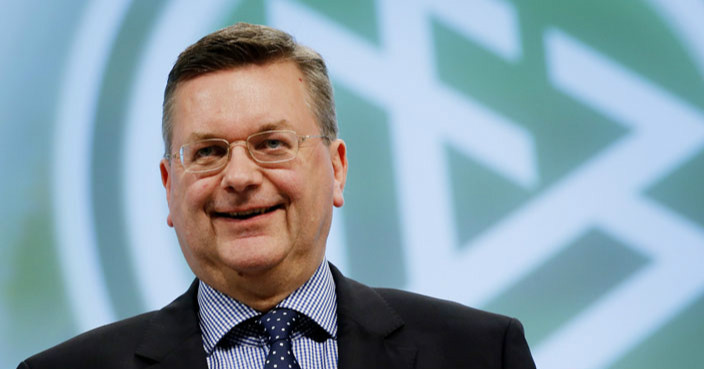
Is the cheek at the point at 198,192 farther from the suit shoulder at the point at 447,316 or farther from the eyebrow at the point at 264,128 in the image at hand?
the suit shoulder at the point at 447,316

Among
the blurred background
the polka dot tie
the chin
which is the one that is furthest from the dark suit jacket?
the blurred background

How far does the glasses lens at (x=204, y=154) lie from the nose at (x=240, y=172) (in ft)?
0.10

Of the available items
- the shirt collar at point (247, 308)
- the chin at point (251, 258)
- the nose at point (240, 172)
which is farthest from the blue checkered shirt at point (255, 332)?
the nose at point (240, 172)

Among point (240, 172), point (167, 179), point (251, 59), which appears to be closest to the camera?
point (240, 172)

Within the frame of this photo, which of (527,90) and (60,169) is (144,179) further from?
(527,90)

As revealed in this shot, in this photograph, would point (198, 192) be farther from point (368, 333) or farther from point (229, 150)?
point (368, 333)

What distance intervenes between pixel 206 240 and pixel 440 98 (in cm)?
167

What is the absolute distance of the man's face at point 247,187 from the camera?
1.67m

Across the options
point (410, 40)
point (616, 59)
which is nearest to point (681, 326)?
point (616, 59)

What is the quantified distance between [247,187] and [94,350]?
0.50 metres

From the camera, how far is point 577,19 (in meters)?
3.23

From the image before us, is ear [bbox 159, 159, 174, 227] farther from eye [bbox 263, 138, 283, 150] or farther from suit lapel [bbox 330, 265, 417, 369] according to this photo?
suit lapel [bbox 330, 265, 417, 369]

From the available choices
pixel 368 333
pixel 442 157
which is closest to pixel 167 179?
pixel 368 333

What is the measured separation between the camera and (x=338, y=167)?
1.92 metres
